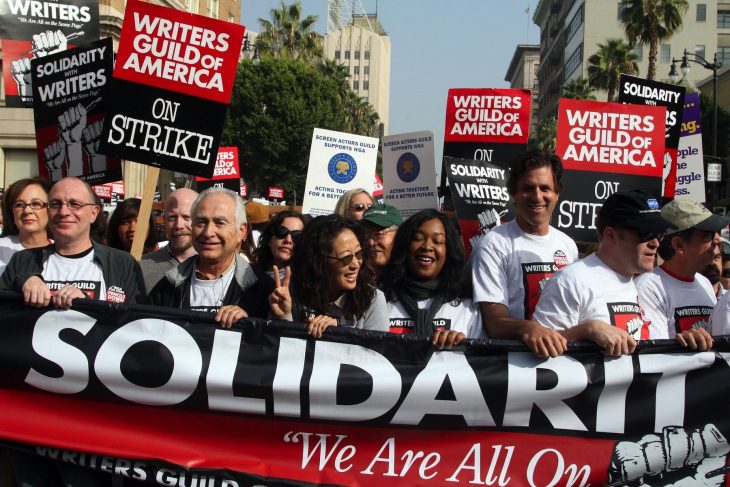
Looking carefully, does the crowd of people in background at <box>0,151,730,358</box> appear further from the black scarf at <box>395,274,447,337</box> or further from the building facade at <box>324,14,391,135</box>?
the building facade at <box>324,14,391,135</box>

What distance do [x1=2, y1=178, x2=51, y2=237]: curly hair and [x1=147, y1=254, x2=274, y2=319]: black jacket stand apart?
5.58 feet

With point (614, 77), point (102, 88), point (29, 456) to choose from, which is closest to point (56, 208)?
point (29, 456)

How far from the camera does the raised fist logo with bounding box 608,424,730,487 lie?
363 cm

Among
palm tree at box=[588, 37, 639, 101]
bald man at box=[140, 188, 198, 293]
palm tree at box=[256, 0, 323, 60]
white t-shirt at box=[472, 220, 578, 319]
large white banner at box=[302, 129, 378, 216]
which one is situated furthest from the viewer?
palm tree at box=[256, 0, 323, 60]

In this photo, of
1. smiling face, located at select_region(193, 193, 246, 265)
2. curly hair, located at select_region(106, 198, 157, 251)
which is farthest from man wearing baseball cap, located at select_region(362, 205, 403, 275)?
curly hair, located at select_region(106, 198, 157, 251)

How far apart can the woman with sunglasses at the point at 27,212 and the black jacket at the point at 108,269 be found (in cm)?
110

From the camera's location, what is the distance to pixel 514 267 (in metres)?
4.48

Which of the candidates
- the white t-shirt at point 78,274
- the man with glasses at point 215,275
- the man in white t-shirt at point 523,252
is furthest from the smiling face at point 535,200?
the white t-shirt at point 78,274

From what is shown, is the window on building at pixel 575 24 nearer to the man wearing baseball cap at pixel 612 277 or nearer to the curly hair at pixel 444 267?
the curly hair at pixel 444 267

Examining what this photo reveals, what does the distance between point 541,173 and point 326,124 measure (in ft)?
155

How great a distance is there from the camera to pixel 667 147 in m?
8.16

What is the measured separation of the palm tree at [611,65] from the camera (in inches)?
1844

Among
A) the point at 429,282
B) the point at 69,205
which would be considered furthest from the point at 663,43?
the point at 69,205

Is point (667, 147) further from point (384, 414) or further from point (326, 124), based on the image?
point (326, 124)
